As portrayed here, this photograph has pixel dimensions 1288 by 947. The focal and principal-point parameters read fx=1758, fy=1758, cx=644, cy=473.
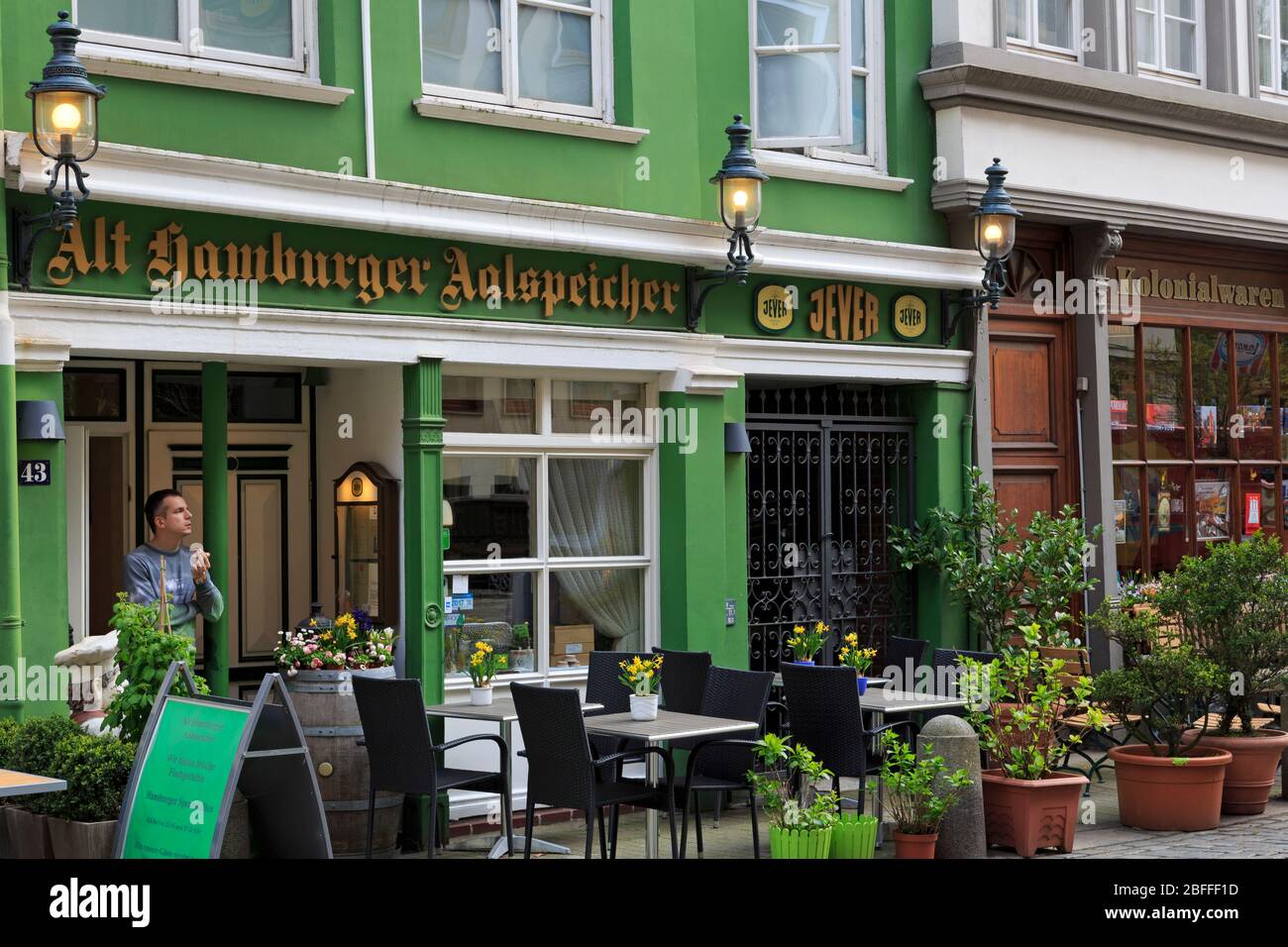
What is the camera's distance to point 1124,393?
14820mm

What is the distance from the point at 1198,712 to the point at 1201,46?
6949 mm

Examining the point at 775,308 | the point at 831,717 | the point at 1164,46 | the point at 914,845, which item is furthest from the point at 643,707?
the point at 1164,46

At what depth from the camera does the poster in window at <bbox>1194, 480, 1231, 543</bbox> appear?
15492 mm

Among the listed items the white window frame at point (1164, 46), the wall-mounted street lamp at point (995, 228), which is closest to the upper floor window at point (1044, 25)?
the white window frame at point (1164, 46)

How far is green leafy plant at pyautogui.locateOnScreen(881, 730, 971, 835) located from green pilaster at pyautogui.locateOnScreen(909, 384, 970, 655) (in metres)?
3.93

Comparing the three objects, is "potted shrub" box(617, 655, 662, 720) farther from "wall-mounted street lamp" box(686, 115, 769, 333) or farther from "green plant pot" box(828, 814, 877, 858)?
"wall-mounted street lamp" box(686, 115, 769, 333)

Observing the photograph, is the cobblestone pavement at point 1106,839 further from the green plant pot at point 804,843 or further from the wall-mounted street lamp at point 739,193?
the wall-mounted street lamp at point 739,193

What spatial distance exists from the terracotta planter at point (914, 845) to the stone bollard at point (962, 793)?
198 mm

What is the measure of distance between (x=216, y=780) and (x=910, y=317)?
7752 millimetres

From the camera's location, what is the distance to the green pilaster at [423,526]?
10500 millimetres

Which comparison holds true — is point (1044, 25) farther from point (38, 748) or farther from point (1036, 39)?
point (38, 748)

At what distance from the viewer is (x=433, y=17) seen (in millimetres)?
10727

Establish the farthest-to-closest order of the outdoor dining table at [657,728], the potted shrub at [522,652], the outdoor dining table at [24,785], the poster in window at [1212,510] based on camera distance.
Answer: the poster in window at [1212,510] → the potted shrub at [522,652] → the outdoor dining table at [657,728] → the outdoor dining table at [24,785]
